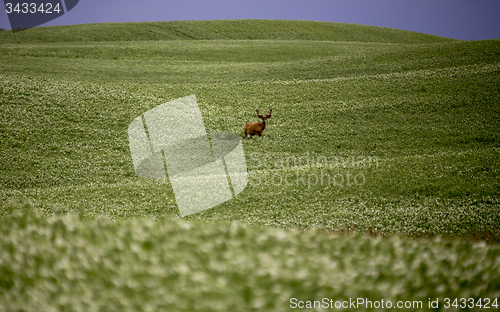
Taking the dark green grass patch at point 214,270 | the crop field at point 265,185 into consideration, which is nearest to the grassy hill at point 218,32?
the crop field at point 265,185

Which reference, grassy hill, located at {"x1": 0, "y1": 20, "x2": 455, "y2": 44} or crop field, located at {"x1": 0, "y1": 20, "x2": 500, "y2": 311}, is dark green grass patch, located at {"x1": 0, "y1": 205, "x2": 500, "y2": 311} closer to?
crop field, located at {"x1": 0, "y1": 20, "x2": 500, "y2": 311}

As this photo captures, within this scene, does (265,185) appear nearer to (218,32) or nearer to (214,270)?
(214,270)

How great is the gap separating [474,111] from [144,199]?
26429 mm

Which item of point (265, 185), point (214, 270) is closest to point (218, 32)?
point (265, 185)

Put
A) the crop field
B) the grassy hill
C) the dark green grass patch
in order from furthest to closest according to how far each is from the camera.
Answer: the grassy hill
the crop field
the dark green grass patch

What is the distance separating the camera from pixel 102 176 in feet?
66.4

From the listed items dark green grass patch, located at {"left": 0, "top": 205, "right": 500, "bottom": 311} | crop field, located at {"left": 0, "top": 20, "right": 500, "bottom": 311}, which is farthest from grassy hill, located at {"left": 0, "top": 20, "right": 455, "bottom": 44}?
dark green grass patch, located at {"left": 0, "top": 205, "right": 500, "bottom": 311}

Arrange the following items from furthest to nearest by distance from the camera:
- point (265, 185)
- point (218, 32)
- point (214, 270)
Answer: point (218, 32) < point (265, 185) < point (214, 270)

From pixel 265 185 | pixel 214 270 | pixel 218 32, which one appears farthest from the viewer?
pixel 218 32

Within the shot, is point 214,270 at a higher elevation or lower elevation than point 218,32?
lower

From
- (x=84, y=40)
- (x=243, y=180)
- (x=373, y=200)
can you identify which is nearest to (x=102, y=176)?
(x=243, y=180)

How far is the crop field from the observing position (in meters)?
3.76

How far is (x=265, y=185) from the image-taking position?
17844 mm

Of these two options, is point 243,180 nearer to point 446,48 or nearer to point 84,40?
point 446,48
